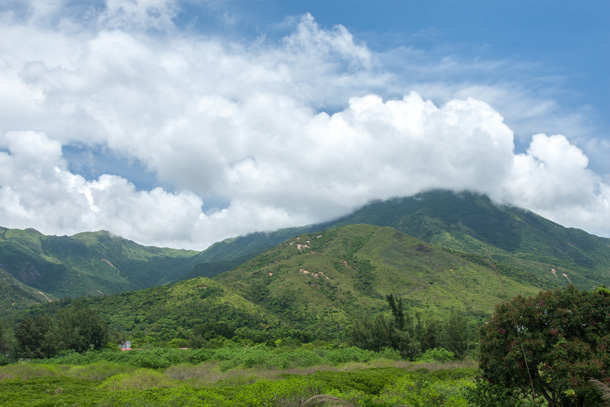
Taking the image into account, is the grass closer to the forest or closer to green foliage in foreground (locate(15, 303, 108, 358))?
the forest

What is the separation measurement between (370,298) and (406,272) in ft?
92.3

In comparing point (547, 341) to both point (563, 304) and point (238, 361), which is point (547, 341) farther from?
point (238, 361)

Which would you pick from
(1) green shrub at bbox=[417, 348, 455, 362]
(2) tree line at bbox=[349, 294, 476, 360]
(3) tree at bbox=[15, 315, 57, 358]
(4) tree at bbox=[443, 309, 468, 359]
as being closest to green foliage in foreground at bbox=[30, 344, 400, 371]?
(1) green shrub at bbox=[417, 348, 455, 362]

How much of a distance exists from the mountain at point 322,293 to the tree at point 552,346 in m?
82.7

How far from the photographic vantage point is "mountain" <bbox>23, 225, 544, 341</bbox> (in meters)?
116

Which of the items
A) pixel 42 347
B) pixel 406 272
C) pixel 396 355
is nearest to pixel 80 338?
pixel 42 347

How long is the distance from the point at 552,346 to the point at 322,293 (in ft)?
453

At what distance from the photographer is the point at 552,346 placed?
12.6 m

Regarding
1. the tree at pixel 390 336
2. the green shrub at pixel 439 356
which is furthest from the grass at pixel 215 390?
the tree at pixel 390 336

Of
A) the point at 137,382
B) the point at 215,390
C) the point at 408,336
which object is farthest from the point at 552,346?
the point at 408,336

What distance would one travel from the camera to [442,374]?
97.2 feet

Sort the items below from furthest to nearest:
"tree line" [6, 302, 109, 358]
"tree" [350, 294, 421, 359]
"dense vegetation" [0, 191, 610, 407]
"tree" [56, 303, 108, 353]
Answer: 1. "tree" [350, 294, 421, 359]
2. "tree" [56, 303, 108, 353]
3. "tree line" [6, 302, 109, 358]
4. "dense vegetation" [0, 191, 610, 407]

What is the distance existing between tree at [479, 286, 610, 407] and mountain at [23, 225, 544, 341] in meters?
82.7

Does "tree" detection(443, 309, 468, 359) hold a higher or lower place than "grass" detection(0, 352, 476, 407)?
lower
